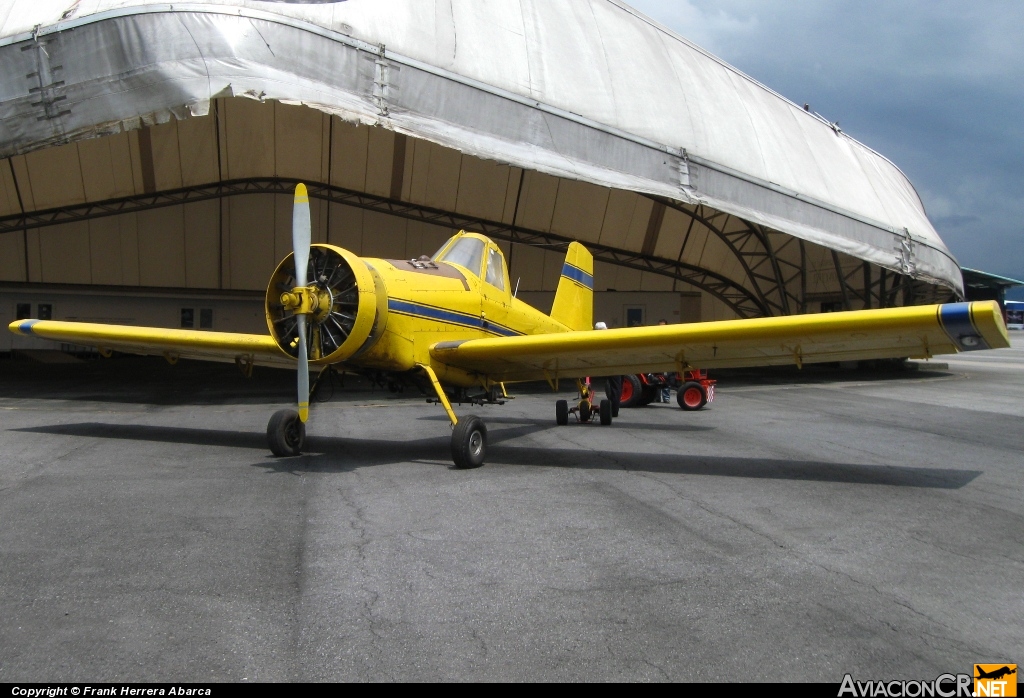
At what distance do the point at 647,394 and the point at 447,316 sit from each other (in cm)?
810

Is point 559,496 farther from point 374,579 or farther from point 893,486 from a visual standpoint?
point 893,486

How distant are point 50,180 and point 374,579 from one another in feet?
75.3

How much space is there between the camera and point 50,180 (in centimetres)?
2191

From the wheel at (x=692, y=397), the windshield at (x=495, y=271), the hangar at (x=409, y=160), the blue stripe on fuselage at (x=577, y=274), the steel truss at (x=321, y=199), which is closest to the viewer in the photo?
the windshield at (x=495, y=271)

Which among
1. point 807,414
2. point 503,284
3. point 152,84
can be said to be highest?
point 152,84

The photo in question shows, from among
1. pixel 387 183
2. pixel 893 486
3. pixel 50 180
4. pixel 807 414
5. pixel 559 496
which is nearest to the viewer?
pixel 559 496

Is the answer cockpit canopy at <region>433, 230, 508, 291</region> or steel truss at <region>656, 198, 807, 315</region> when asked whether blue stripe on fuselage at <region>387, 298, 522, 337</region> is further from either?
steel truss at <region>656, 198, 807, 315</region>

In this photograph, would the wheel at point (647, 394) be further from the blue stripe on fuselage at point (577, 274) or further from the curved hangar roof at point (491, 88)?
the curved hangar roof at point (491, 88)

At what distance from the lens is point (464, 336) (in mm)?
8891

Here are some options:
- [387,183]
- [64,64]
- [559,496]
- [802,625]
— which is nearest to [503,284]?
[559,496]

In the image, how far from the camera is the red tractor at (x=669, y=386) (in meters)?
14.6

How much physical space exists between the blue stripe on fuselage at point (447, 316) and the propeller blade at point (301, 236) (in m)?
0.91

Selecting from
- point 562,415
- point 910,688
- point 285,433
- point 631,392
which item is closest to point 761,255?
point 631,392

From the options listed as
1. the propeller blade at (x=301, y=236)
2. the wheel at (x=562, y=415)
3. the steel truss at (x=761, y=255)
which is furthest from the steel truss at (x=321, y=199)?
the propeller blade at (x=301, y=236)
